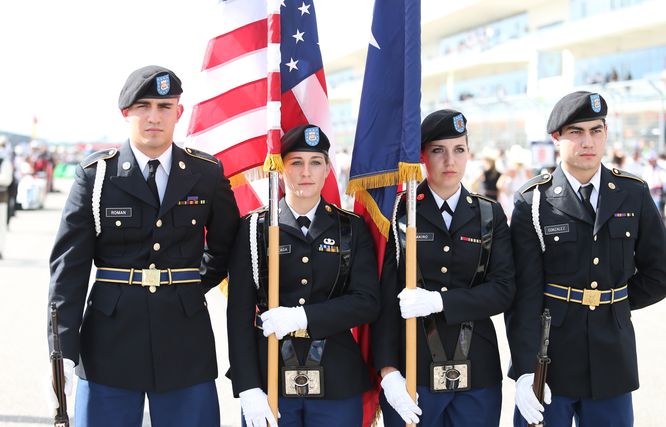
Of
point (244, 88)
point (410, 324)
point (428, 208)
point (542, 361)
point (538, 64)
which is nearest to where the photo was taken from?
point (542, 361)

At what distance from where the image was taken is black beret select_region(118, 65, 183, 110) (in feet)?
10.1

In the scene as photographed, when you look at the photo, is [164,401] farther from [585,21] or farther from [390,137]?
[585,21]

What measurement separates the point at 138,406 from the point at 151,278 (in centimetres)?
54

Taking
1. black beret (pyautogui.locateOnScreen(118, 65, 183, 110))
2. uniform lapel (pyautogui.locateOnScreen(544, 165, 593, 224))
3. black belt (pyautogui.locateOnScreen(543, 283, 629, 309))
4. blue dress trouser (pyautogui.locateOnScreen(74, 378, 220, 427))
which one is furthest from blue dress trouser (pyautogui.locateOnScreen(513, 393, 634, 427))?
black beret (pyautogui.locateOnScreen(118, 65, 183, 110))

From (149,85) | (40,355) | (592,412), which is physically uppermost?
(149,85)

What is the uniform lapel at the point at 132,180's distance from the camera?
3092 millimetres

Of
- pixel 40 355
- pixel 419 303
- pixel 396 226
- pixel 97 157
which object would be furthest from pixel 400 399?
pixel 40 355

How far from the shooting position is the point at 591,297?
3.23m

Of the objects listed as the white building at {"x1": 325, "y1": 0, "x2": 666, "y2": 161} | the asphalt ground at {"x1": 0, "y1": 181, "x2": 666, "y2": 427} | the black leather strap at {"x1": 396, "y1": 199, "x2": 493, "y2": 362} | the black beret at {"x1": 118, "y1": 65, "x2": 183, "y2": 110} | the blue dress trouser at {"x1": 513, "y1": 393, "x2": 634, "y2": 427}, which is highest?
the white building at {"x1": 325, "y1": 0, "x2": 666, "y2": 161}

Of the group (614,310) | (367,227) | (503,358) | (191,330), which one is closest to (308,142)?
(367,227)

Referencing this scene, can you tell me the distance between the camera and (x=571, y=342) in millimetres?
3246

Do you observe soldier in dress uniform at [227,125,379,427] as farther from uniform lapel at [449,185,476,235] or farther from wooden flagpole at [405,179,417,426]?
uniform lapel at [449,185,476,235]

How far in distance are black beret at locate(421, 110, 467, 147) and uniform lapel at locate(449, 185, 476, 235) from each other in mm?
274

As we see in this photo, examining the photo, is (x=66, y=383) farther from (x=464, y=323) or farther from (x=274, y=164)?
(x=464, y=323)
